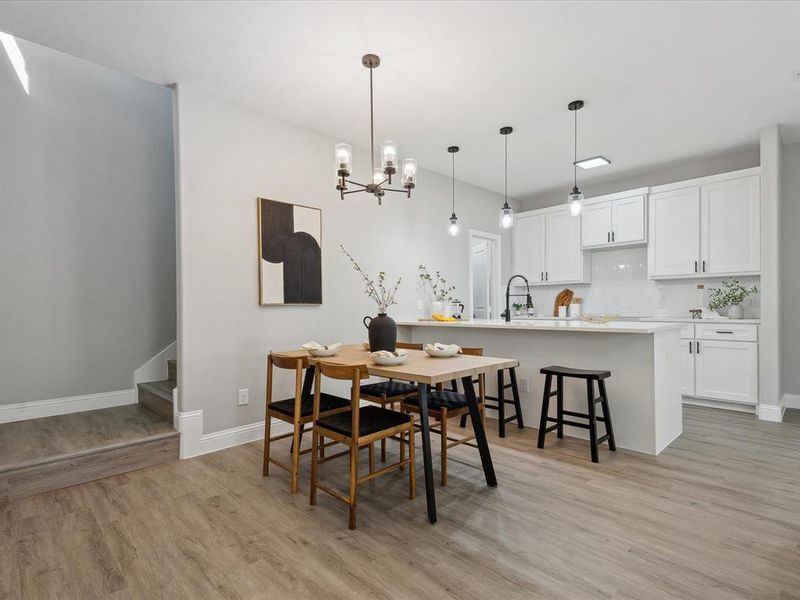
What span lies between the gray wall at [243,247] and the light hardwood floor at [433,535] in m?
0.75

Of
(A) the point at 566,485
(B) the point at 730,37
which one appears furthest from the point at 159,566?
(B) the point at 730,37

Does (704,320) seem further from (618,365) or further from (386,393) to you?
(386,393)

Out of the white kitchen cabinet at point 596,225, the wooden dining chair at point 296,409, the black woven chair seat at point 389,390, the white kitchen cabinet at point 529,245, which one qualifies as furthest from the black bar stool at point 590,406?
the white kitchen cabinet at point 529,245

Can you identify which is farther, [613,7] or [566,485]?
[566,485]

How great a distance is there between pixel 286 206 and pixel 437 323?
1.87 meters

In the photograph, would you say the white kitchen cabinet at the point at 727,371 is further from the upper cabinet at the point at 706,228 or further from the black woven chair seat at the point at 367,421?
the black woven chair seat at the point at 367,421

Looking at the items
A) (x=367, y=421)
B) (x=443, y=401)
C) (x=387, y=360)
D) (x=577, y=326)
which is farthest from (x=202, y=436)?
(x=577, y=326)

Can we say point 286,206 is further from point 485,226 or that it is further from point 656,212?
point 656,212

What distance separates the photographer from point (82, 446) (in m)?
2.79

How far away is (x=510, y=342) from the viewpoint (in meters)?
3.99

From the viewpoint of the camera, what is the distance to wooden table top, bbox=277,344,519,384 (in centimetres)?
220

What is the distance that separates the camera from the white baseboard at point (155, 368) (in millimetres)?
4035

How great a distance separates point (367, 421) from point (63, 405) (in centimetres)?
296

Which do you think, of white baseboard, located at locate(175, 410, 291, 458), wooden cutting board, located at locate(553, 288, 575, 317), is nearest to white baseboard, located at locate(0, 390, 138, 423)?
white baseboard, located at locate(175, 410, 291, 458)
